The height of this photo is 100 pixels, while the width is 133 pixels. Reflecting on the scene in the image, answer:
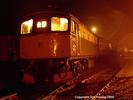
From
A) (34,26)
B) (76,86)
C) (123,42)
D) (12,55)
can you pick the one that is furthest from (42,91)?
(123,42)

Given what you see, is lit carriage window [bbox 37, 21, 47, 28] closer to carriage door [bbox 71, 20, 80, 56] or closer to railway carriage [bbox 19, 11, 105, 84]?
railway carriage [bbox 19, 11, 105, 84]

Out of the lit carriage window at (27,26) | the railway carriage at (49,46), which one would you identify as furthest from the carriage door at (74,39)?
the lit carriage window at (27,26)

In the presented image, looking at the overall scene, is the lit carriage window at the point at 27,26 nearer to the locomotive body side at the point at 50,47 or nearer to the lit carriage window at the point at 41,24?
the locomotive body side at the point at 50,47

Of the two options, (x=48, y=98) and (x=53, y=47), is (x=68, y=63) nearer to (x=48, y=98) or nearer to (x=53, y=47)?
(x=53, y=47)

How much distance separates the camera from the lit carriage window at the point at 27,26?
1325 cm

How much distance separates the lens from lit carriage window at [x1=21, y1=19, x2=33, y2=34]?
13246mm

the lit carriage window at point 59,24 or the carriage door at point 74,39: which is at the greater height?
the lit carriage window at point 59,24

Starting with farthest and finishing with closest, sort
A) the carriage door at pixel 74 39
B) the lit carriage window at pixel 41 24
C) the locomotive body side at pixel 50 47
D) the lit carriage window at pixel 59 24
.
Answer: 1. the carriage door at pixel 74 39
2. the lit carriage window at pixel 41 24
3. the lit carriage window at pixel 59 24
4. the locomotive body side at pixel 50 47

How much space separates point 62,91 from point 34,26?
367cm

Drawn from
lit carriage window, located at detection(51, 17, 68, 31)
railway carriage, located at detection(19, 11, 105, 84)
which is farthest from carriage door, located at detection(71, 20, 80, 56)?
lit carriage window, located at detection(51, 17, 68, 31)

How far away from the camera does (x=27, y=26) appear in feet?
44.3

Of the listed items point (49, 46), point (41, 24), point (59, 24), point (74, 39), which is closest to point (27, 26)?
point (41, 24)

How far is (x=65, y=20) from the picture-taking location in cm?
1281

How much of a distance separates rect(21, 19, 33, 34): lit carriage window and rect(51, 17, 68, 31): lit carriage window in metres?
1.21
